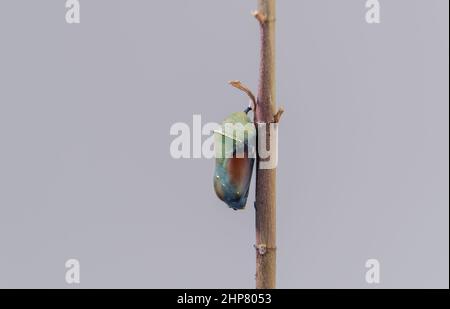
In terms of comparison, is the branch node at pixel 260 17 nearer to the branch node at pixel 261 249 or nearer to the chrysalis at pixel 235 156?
the chrysalis at pixel 235 156

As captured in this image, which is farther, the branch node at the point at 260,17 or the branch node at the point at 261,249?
the branch node at the point at 261,249

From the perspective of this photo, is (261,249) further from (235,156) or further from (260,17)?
(260,17)

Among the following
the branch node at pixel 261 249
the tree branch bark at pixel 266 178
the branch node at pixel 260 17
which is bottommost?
the branch node at pixel 261 249

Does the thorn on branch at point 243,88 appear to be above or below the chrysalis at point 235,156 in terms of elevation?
above

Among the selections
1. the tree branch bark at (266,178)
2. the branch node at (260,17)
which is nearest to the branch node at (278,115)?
the tree branch bark at (266,178)

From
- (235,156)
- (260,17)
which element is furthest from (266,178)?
(260,17)

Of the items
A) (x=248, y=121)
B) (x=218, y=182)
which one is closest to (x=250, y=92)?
(x=248, y=121)

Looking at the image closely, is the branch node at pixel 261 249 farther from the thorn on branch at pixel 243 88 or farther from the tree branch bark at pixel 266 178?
the thorn on branch at pixel 243 88
